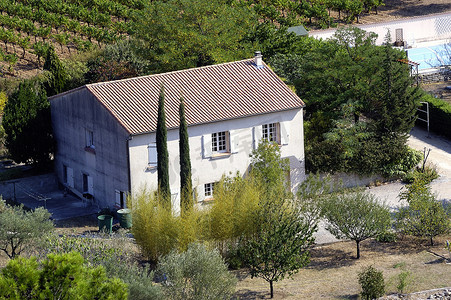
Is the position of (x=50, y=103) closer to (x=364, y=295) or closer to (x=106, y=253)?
(x=106, y=253)

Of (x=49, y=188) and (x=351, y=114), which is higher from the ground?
(x=351, y=114)

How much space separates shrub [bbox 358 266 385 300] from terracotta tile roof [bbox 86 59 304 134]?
12.1 meters

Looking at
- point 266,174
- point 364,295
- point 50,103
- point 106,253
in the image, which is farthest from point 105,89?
point 364,295

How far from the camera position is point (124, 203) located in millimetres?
42594

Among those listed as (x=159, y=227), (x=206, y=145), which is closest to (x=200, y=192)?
(x=206, y=145)

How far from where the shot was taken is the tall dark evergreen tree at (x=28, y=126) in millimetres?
46750

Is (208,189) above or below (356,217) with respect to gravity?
above

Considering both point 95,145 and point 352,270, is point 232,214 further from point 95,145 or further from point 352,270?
point 95,145

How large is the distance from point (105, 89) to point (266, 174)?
861 cm

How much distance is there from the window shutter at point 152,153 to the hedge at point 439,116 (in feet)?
61.5

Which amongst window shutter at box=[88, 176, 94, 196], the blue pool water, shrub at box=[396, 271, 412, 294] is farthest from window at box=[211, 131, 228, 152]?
the blue pool water

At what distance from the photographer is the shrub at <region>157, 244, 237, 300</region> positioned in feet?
104

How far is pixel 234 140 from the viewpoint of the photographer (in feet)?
143

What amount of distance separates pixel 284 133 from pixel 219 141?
3.43 metres
